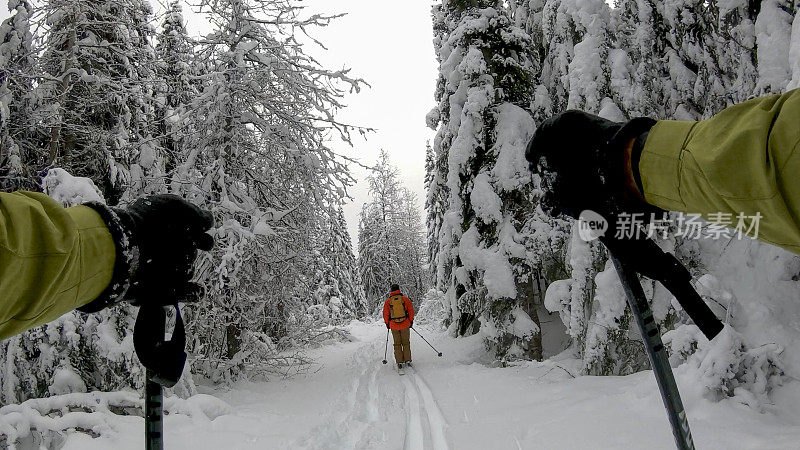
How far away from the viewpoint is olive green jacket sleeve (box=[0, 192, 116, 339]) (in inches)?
41.1

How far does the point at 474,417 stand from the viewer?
5.50 m

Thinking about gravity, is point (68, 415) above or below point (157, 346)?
below

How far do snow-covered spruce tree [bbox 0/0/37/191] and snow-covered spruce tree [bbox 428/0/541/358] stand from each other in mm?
8033

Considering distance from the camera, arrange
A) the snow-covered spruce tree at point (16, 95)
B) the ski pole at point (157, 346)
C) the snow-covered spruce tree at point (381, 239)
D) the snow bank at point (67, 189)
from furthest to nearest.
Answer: the snow-covered spruce tree at point (381, 239) < the snow-covered spruce tree at point (16, 95) < the snow bank at point (67, 189) < the ski pole at point (157, 346)

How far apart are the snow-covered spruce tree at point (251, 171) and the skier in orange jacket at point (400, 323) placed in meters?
2.74

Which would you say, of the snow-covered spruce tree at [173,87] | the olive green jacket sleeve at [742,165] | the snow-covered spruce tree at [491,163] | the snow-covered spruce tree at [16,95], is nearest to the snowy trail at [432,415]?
the snow-covered spruce tree at [491,163]

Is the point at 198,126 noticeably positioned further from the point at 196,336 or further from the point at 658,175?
the point at 658,175

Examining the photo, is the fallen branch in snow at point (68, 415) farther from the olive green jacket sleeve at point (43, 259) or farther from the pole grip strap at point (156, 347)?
the olive green jacket sleeve at point (43, 259)

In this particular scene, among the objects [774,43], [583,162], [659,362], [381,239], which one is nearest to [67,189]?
[583,162]

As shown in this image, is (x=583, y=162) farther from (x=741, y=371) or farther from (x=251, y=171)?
(x=251, y=171)

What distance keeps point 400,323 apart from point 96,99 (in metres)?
8.28

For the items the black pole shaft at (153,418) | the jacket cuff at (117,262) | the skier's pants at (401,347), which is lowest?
the skier's pants at (401,347)

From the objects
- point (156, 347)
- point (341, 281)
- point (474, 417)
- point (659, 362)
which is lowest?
point (341, 281)

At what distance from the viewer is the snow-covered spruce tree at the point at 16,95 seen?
681 cm
